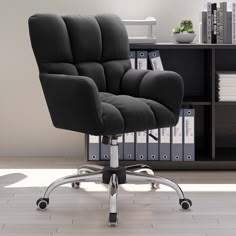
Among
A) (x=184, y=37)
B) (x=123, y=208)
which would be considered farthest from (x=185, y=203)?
(x=184, y=37)

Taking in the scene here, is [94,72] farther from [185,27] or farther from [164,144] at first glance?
[185,27]

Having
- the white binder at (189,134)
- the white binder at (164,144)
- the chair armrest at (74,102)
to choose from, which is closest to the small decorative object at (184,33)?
the white binder at (189,134)

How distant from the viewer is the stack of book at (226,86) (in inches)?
160

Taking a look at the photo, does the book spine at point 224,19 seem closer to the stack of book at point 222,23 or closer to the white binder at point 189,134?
the stack of book at point 222,23

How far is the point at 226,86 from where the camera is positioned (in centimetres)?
405

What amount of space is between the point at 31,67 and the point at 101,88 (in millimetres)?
1013

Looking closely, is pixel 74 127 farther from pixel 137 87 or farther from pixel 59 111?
pixel 137 87

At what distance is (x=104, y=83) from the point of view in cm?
364

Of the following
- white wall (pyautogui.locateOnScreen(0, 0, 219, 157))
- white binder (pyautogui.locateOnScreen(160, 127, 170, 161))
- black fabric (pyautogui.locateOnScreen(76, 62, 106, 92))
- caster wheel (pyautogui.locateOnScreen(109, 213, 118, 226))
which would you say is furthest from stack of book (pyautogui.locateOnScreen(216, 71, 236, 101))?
caster wheel (pyautogui.locateOnScreen(109, 213, 118, 226))

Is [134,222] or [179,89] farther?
[179,89]

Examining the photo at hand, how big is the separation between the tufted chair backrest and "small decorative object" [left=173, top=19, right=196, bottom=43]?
0.53 metres

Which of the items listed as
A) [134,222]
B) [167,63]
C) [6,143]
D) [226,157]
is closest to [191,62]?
[167,63]

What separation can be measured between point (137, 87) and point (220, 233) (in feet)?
3.43

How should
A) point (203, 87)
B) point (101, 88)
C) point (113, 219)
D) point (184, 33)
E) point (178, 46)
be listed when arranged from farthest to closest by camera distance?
point (203, 87) → point (184, 33) → point (178, 46) → point (101, 88) → point (113, 219)
